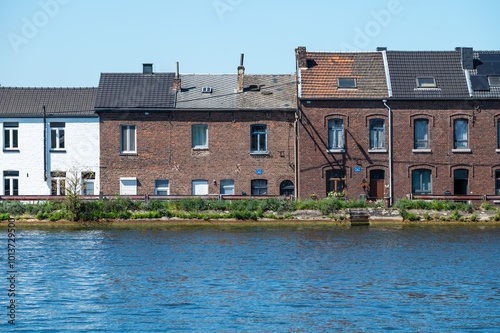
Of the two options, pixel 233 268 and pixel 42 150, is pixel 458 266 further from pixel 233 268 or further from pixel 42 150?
pixel 42 150

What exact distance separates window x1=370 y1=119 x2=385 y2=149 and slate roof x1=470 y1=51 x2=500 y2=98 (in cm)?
597

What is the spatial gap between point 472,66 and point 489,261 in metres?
21.5

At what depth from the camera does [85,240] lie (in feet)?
104

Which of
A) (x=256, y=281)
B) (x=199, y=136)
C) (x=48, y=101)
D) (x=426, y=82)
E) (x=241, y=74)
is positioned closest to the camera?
(x=256, y=281)

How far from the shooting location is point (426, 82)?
4353cm

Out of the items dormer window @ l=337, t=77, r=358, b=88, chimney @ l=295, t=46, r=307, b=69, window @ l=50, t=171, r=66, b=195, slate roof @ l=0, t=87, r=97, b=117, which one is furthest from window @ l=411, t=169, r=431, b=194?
window @ l=50, t=171, r=66, b=195

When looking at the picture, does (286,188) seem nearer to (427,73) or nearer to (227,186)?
(227,186)

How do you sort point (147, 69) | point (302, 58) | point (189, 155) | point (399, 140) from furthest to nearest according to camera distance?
point (147, 69)
point (302, 58)
point (189, 155)
point (399, 140)

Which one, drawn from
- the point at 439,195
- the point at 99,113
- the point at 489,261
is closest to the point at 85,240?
the point at 99,113

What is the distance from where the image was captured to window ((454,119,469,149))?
141 feet

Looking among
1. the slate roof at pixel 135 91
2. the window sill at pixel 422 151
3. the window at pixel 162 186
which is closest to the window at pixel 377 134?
the window sill at pixel 422 151

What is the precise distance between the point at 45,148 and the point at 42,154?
1.77 ft

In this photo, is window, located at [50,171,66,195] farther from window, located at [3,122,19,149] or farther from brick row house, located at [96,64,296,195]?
→ window, located at [3,122,19,149]

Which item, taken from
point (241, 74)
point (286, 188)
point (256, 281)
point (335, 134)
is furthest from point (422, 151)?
point (256, 281)
